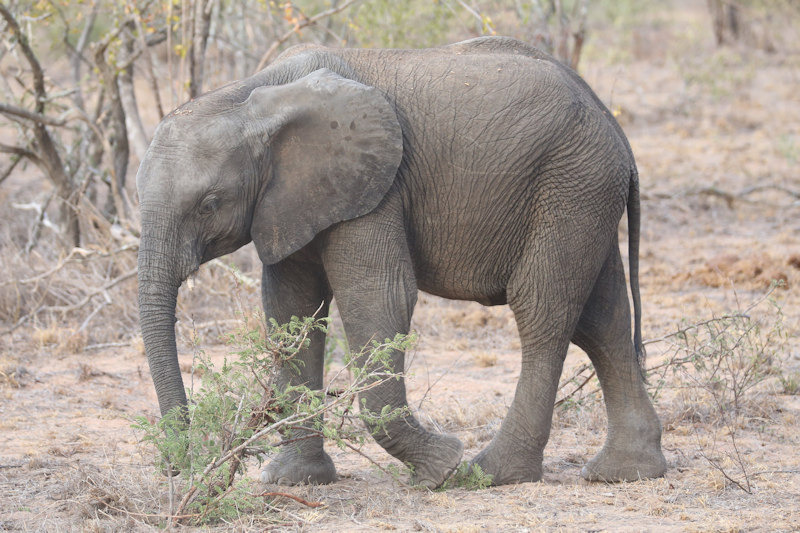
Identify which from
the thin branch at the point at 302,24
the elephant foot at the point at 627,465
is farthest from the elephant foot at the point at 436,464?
the thin branch at the point at 302,24

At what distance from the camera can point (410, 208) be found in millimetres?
4555

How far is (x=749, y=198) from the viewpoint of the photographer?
11992mm

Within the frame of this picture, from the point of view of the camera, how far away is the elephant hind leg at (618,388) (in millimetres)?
4980

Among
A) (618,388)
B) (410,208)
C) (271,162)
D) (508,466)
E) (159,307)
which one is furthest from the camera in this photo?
(618,388)

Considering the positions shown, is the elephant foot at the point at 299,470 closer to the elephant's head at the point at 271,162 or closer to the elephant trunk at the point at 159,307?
the elephant trunk at the point at 159,307

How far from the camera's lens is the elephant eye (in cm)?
414

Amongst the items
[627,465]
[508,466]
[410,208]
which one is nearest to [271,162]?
[410,208]

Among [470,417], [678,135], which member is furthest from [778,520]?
[678,135]

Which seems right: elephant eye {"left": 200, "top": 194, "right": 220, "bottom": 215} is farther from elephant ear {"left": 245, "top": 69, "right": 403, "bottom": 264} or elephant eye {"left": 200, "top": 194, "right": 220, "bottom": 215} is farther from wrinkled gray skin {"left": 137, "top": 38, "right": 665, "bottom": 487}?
elephant ear {"left": 245, "top": 69, "right": 403, "bottom": 264}

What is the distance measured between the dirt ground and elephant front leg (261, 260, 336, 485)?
0.54 feet

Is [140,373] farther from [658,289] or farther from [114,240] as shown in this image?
[658,289]

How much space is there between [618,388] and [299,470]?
5.42ft

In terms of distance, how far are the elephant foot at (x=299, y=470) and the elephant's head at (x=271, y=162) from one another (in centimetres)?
115

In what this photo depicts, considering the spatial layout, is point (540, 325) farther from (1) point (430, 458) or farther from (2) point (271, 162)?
(2) point (271, 162)
